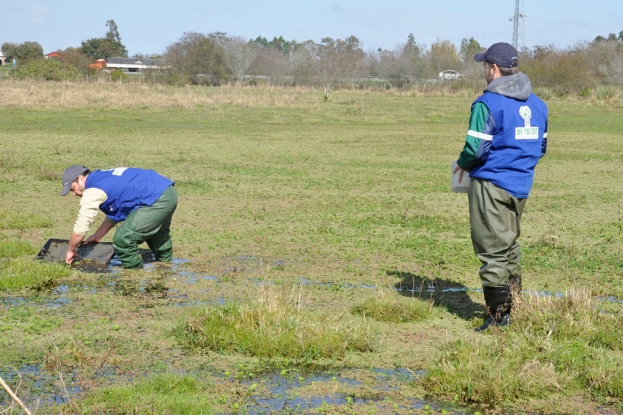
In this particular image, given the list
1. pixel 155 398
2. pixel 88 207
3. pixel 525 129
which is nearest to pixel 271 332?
pixel 155 398

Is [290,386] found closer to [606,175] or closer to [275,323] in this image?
[275,323]

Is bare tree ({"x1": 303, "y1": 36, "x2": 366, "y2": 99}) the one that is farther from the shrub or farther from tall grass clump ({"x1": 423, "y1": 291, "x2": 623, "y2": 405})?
tall grass clump ({"x1": 423, "y1": 291, "x2": 623, "y2": 405})

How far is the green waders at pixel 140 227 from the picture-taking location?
8.31 m

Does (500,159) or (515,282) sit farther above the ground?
(500,159)

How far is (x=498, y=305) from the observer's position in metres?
6.37

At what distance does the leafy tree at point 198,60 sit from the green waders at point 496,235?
2347 inches

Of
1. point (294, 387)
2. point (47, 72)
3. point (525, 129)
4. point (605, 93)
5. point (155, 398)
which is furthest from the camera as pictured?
point (47, 72)

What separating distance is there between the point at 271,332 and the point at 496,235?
1967 mm

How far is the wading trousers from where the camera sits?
6230 millimetres

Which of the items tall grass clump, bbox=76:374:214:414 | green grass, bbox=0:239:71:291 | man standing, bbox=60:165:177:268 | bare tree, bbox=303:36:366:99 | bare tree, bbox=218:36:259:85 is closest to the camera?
tall grass clump, bbox=76:374:214:414

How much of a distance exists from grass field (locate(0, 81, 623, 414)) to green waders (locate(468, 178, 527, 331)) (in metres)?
0.26

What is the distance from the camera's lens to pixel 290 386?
532 centimetres

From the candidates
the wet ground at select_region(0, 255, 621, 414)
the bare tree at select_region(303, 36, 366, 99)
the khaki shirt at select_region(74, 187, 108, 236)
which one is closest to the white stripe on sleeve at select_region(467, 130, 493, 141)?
the wet ground at select_region(0, 255, 621, 414)

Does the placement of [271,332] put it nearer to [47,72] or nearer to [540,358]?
[540,358]
